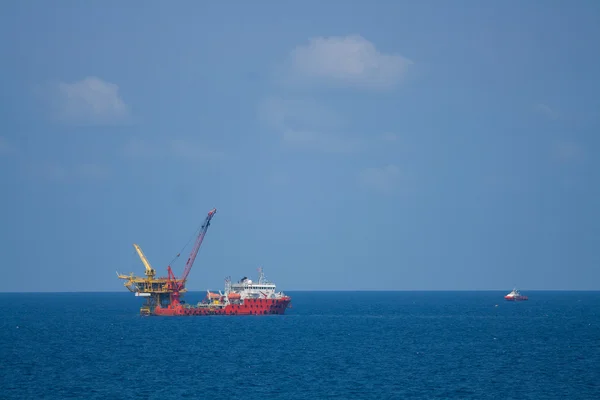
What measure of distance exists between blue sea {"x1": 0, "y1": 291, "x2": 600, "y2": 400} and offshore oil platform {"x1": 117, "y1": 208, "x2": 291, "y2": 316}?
54.9 ft

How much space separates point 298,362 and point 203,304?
77.5 meters

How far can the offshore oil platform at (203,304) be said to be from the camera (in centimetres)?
15696

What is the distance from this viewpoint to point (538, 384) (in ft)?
233

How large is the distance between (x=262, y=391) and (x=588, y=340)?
6201cm

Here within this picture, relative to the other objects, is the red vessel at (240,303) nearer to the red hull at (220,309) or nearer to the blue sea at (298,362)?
the red hull at (220,309)

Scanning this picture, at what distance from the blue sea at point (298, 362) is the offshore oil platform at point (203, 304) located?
16737 mm

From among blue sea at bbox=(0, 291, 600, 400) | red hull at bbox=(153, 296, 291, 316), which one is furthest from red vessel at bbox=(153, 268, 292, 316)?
blue sea at bbox=(0, 291, 600, 400)

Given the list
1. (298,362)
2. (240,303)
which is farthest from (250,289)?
(298,362)

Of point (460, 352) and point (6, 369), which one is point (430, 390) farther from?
point (6, 369)

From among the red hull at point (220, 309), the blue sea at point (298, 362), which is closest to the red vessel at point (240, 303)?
the red hull at point (220, 309)

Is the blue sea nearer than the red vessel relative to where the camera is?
Yes

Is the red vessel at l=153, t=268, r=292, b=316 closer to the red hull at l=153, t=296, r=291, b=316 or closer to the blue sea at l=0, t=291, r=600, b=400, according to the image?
the red hull at l=153, t=296, r=291, b=316

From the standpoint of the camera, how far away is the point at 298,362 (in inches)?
3462

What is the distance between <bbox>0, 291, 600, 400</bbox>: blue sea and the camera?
6844 centimetres
